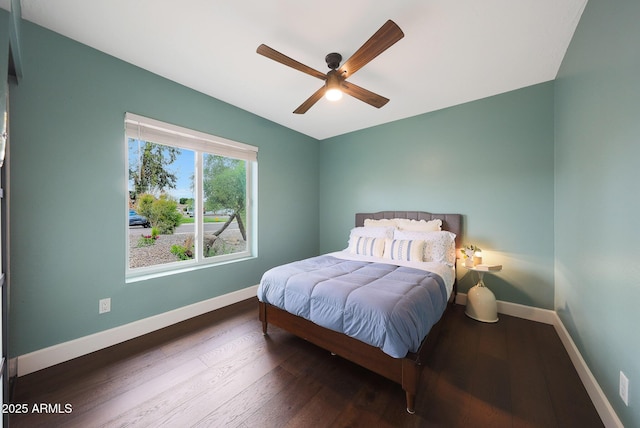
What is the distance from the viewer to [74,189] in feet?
6.17

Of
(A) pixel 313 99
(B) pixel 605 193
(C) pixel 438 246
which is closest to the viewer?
(B) pixel 605 193

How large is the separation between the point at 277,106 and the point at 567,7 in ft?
8.61

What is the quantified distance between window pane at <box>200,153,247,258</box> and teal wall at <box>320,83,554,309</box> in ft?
6.50

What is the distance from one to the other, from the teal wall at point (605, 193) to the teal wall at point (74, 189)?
10.8 ft

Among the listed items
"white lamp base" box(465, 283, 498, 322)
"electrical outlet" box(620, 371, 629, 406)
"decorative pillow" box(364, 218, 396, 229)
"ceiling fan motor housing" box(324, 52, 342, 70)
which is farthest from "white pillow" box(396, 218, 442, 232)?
"ceiling fan motor housing" box(324, 52, 342, 70)

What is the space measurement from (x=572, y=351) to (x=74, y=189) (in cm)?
425

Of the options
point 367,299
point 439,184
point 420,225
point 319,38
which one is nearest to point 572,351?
point 420,225

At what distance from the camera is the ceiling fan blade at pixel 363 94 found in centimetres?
200

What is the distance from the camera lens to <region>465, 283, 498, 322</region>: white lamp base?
8.16 feet

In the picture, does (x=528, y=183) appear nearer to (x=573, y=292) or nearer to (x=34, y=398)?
(x=573, y=292)

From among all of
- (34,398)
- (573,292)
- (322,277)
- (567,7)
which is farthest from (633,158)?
(34,398)

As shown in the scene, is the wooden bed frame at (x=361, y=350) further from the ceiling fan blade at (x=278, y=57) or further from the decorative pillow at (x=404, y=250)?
the ceiling fan blade at (x=278, y=57)

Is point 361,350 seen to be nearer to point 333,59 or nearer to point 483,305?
point 483,305

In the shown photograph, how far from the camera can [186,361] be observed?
1.84m
